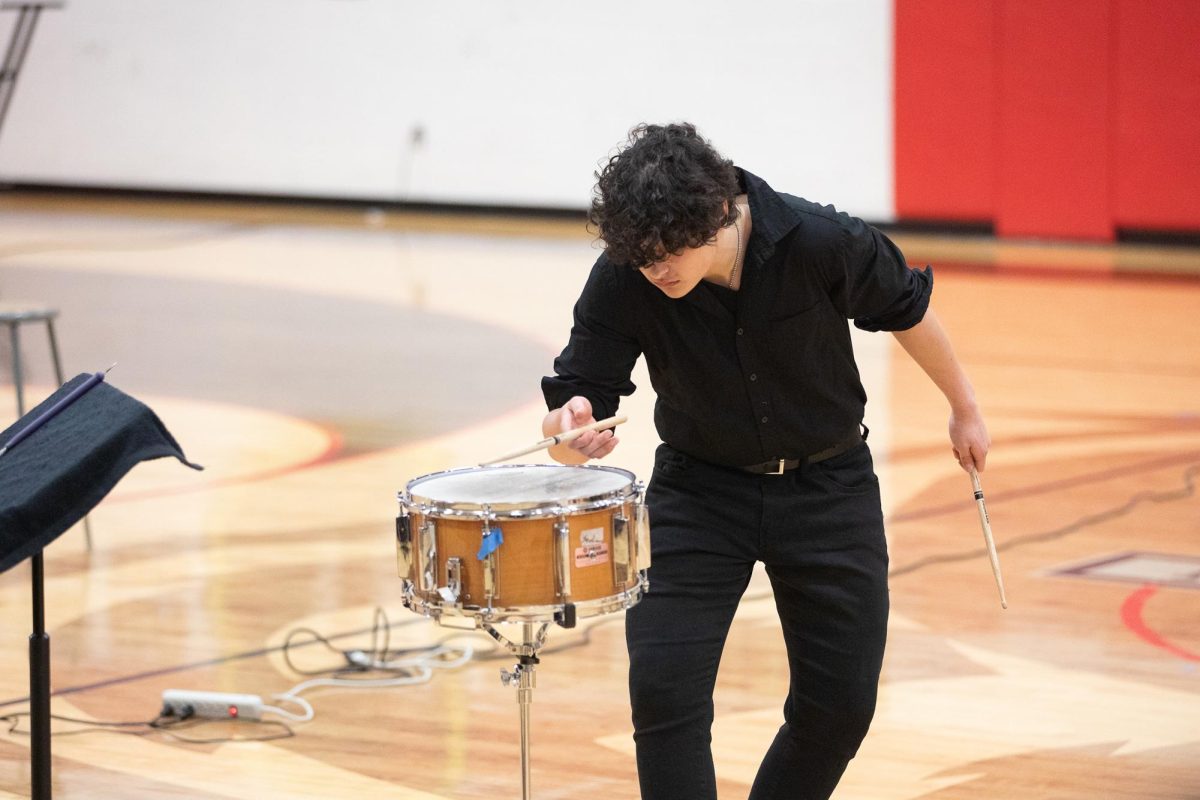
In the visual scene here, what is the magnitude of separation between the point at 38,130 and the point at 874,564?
14.6 metres

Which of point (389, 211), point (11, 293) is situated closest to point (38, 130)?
point (389, 211)

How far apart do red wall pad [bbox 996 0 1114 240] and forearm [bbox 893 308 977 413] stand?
9.88m

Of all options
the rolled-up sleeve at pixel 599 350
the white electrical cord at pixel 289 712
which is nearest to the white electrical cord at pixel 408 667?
the white electrical cord at pixel 289 712

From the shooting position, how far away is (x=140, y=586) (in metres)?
5.14

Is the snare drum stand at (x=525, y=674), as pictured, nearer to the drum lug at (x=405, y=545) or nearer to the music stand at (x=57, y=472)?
the drum lug at (x=405, y=545)

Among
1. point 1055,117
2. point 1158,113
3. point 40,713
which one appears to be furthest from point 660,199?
point 1055,117

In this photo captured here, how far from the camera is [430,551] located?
2.64 meters

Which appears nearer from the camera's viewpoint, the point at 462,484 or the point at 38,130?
the point at 462,484

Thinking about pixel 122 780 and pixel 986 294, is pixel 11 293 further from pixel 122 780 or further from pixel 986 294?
pixel 122 780

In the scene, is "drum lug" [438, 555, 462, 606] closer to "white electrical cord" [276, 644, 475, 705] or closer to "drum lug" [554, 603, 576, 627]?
"drum lug" [554, 603, 576, 627]

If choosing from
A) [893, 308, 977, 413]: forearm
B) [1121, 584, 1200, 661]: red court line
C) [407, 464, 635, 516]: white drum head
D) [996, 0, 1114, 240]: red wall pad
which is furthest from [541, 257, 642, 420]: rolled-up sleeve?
[996, 0, 1114, 240]: red wall pad

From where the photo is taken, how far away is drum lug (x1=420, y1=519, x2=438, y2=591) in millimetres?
2641

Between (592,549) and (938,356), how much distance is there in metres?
0.68

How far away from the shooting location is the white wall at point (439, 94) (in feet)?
43.3
